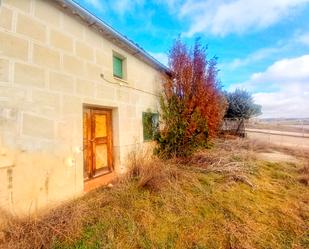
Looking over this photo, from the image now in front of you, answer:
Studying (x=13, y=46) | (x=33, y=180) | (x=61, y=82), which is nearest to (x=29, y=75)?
(x=13, y=46)

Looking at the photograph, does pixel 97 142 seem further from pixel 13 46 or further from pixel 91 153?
pixel 13 46

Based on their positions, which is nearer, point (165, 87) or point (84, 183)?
point (84, 183)

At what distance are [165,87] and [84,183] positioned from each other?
6.01 meters

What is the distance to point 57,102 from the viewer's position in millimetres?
4891

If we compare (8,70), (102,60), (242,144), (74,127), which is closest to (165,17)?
(102,60)

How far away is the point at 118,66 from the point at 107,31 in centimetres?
131

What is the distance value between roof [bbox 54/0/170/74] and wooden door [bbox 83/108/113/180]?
2332mm

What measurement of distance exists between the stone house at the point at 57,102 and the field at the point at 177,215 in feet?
1.90

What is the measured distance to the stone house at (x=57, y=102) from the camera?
13.1ft

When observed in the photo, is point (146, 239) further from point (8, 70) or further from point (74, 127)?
point (8, 70)

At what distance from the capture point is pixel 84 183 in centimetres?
593

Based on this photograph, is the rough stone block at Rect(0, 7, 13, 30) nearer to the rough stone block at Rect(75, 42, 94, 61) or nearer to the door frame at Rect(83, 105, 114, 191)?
the rough stone block at Rect(75, 42, 94, 61)

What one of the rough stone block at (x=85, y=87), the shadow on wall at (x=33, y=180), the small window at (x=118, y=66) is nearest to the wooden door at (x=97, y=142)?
the rough stone block at (x=85, y=87)

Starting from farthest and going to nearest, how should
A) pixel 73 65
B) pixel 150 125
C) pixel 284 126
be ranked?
1. pixel 284 126
2. pixel 150 125
3. pixel 73 65
